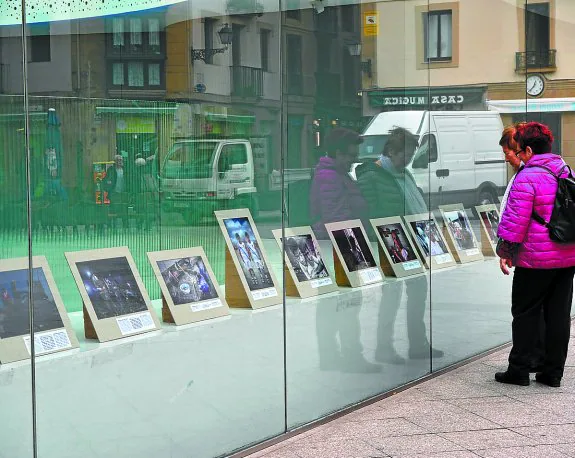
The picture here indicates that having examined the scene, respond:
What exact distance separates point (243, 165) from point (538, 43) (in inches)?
187

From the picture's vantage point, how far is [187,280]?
207 inches

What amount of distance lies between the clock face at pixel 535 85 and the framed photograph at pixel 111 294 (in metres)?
5.27

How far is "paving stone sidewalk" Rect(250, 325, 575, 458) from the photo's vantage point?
548cm

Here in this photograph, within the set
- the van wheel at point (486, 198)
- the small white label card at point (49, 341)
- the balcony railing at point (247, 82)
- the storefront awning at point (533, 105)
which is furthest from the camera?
the storefront awning at point (533, 105)

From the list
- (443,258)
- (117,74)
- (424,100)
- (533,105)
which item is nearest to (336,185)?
(424,100)

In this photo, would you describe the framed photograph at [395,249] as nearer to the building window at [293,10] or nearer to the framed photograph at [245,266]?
the framed photograph at [245,266]

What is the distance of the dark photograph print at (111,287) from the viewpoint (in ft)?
15.5

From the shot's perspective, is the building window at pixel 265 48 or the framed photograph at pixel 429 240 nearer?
the building window at pixel 265 48

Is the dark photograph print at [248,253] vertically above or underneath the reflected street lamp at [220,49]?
underneath

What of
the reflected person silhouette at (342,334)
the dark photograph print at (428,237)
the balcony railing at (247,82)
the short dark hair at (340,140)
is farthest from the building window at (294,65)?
the dark photograph print at (428,237)

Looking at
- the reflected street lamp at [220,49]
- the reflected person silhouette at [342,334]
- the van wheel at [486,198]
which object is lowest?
the reflected person silhouette at [342,334]

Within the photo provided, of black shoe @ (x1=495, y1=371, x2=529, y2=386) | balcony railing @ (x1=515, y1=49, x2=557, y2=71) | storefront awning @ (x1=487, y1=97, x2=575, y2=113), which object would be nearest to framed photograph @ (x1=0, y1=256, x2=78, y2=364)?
black shoe @ (x1=495, y1=371, x2=529, y2=386)

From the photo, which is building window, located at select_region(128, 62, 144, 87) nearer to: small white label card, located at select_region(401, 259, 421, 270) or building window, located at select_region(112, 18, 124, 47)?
building window, located at select_region(112, 18, 124, 47)

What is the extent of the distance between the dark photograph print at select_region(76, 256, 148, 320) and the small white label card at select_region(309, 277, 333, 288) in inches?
56.9
